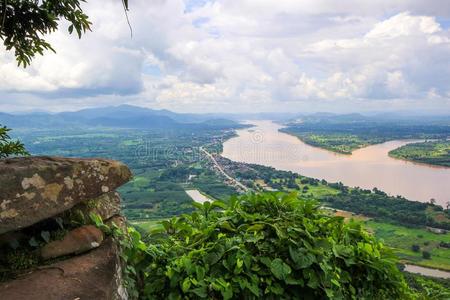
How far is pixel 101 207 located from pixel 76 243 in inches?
24.2

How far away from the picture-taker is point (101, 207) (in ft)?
13.1

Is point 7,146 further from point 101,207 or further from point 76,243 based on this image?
point 76,243

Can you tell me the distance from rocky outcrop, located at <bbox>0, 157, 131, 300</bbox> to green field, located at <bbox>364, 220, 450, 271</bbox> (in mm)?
38761

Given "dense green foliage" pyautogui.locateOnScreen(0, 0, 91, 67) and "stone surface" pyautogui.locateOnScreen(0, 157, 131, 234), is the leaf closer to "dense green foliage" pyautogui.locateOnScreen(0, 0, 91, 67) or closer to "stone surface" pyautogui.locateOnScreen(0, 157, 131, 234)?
"stone surface" pyautogui.locateOnScreen(0, 157, 131, 234)

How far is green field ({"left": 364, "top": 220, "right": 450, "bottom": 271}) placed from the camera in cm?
4128

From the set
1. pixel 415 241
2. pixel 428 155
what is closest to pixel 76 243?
pixel 415 241

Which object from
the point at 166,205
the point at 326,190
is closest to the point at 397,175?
the point at 326,190

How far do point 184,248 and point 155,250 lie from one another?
27 centimetres

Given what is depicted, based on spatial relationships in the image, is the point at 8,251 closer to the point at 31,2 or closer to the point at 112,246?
the point at 112,246

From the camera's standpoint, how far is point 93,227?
3.61 meters

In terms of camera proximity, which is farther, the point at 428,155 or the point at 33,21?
the point at 428,155

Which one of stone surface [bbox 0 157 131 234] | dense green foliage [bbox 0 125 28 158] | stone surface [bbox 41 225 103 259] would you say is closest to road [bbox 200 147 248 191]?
dense green foliage [bbox 0 125 28 158]

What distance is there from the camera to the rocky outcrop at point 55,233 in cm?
294

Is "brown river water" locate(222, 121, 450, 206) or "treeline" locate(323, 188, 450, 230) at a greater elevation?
"brown river water" locate(222, 121, 450, 206)
